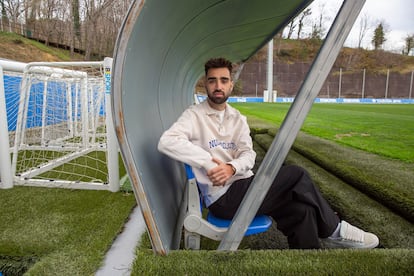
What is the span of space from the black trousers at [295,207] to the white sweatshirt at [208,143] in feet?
0.32

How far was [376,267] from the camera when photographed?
1683 mm

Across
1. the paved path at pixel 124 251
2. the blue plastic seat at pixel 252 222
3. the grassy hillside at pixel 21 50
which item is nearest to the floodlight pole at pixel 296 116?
the blue plastic seat at pixel 252 222

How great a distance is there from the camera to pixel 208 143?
2219 mm

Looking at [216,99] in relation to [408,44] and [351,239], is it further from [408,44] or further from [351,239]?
[408,44]

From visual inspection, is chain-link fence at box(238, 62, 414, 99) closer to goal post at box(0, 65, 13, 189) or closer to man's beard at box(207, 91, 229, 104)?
goal post at box(0, 65, 13, 189)

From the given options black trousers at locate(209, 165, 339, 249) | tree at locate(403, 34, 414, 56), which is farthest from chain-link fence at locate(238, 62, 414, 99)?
black trousers at locate(209, 165, 339, 249)

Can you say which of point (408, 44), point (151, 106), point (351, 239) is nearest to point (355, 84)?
point (408, 44)

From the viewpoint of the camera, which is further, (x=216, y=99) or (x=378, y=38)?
(x=378, y=38)

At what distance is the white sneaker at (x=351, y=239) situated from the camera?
203 cm

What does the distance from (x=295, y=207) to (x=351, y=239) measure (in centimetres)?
47

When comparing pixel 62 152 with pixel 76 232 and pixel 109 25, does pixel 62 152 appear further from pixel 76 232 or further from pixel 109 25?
pixel 109 25

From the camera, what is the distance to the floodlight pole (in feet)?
5.26

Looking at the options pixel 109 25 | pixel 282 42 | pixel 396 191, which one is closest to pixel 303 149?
pixel 396 191

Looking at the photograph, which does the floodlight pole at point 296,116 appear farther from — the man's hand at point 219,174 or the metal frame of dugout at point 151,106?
the man's hand at point 219,174
